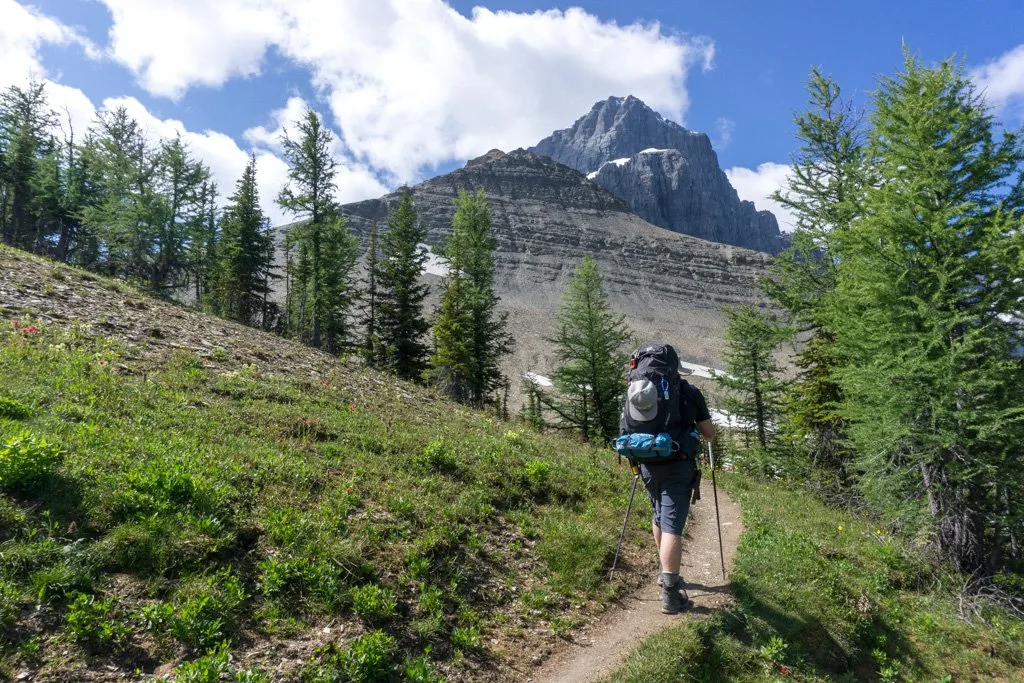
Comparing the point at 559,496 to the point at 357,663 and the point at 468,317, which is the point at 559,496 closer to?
the point at 357,663

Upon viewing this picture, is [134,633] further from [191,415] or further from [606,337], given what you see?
[606,337]

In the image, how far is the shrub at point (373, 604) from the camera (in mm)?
5207

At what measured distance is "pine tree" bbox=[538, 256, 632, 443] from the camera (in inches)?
1082

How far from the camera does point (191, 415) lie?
849 centimetres

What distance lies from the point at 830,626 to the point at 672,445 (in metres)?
3.65

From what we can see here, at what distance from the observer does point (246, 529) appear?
577cm

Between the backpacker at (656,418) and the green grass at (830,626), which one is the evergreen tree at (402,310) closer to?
the green grass at (830,626)

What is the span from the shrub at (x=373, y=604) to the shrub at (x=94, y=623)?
1840 mm

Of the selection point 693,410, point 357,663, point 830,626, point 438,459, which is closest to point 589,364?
point 438,459

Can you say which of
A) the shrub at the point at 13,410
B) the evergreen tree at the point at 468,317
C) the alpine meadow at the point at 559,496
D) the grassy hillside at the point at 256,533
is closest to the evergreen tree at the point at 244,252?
the evergreen tree at the point at 468,317

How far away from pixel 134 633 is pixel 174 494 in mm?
1814

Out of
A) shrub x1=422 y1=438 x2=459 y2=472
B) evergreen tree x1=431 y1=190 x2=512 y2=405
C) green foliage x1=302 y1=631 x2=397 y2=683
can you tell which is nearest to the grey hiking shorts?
green foliage x1=302 y1=631 x2=397 y2=683

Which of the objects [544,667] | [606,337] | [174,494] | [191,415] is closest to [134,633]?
[174,494]

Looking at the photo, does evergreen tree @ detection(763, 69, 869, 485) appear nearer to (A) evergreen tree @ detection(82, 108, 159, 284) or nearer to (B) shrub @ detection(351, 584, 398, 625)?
(B) shrub @ detection(351, 584, 398, 625)
